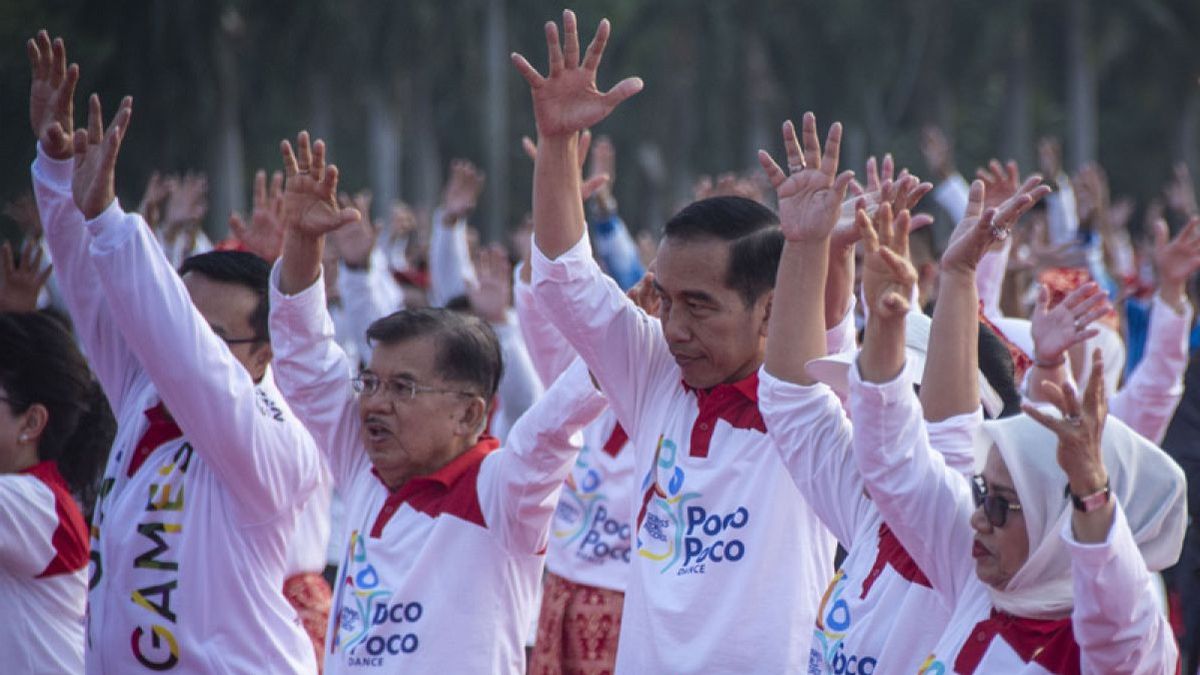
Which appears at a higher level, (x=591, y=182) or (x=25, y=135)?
(x=25, y=135)

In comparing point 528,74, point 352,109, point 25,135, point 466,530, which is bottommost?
point 466,530

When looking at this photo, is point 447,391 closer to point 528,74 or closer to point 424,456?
point 424,456

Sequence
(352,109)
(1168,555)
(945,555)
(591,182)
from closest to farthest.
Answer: (1168,555)
(945,555)
(591,182)
(352,109)

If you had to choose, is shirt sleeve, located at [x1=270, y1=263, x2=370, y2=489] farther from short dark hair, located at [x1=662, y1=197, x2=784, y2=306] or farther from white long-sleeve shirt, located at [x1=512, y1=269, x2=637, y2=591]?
white long-sleeve shirt, located at [x1=512, y1=269, x2=637, y2=591]

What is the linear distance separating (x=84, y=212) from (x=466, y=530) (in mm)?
1264

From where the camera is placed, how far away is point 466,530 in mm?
4258

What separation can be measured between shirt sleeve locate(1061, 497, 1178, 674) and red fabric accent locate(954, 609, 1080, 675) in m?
0.09

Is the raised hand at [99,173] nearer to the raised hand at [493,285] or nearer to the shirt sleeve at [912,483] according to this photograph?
the shirt sleeve at [912,483]

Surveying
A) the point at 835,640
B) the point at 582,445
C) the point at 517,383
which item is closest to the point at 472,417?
the point at 582,445

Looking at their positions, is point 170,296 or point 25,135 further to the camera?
point 25,135

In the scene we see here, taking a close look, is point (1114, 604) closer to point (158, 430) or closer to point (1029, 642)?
point (1029, 642)

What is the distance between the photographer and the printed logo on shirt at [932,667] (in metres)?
3.35

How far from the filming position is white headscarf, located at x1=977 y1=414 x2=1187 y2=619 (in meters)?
3.18

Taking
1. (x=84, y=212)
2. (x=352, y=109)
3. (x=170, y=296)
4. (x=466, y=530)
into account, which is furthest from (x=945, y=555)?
(x=352, y=109)
